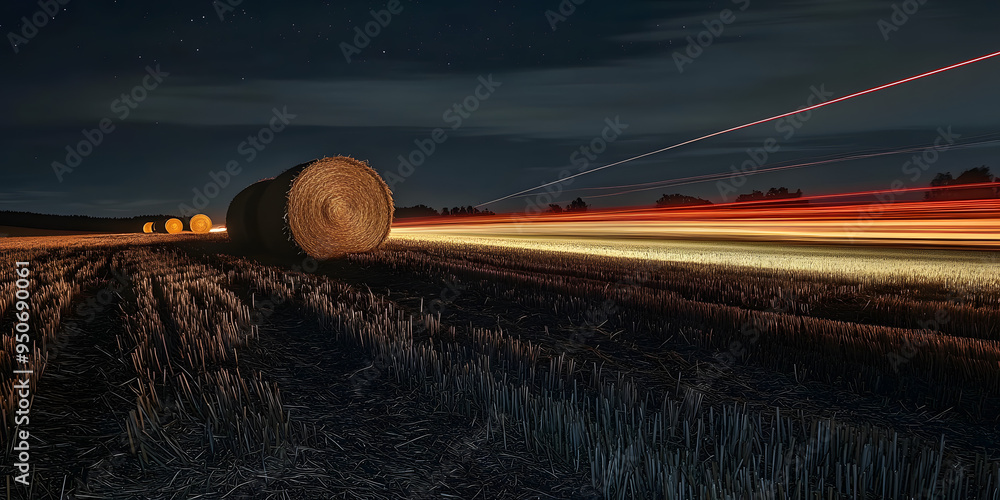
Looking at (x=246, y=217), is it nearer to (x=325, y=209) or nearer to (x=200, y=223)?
(x=325, y=209)

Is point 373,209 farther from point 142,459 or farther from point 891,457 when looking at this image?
point 891,457

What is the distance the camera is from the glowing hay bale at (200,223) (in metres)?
39.3

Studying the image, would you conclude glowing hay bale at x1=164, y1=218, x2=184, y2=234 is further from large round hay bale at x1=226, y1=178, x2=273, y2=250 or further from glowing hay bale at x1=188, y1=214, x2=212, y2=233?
large round hay bale at x1=226, y1=178, x2=273, y2=250

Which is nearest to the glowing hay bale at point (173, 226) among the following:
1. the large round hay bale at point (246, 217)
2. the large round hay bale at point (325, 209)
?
the large round hay bale at point (246, 217)

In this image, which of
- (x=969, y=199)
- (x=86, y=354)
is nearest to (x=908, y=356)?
(x=86, y=354)

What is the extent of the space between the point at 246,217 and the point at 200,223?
88.0 ft

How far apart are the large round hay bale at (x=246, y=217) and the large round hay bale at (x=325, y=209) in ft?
2.72

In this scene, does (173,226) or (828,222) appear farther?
(173,226)

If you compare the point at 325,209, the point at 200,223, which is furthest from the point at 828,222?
the point at 200,223

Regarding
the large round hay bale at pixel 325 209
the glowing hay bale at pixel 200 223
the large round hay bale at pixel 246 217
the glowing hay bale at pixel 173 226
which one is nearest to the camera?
the large round hay bale at pixel 325 209

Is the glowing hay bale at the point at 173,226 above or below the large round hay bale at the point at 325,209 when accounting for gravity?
above

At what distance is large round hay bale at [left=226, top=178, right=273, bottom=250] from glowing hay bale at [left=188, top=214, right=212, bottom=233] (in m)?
24.3

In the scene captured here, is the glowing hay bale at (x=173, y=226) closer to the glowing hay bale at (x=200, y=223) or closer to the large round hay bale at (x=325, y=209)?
the glowing hay bale at (x=200, y=223)

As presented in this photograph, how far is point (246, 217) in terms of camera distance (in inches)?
644
